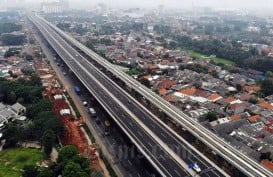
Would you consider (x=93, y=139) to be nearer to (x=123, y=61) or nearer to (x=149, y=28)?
(x=123, y=61)

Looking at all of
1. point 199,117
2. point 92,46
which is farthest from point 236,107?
point 92,46

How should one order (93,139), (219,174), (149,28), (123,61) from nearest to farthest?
(219,174), (93,139), (123,61), (149,28)

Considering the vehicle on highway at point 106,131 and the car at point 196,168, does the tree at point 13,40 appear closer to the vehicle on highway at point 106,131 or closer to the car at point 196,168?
the vehicle on highway at point 106,131

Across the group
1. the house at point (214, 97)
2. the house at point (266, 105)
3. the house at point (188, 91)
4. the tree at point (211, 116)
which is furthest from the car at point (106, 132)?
the house at point (266, 105)

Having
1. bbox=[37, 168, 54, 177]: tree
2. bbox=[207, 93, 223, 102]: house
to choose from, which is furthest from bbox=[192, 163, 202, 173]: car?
bbox=[207, 93, 223, 102]: house

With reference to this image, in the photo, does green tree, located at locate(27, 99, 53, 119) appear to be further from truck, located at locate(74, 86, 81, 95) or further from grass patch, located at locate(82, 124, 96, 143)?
truck, located at locate(74, 86, 81, 95)

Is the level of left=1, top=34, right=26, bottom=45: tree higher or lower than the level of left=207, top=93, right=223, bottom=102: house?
higher
